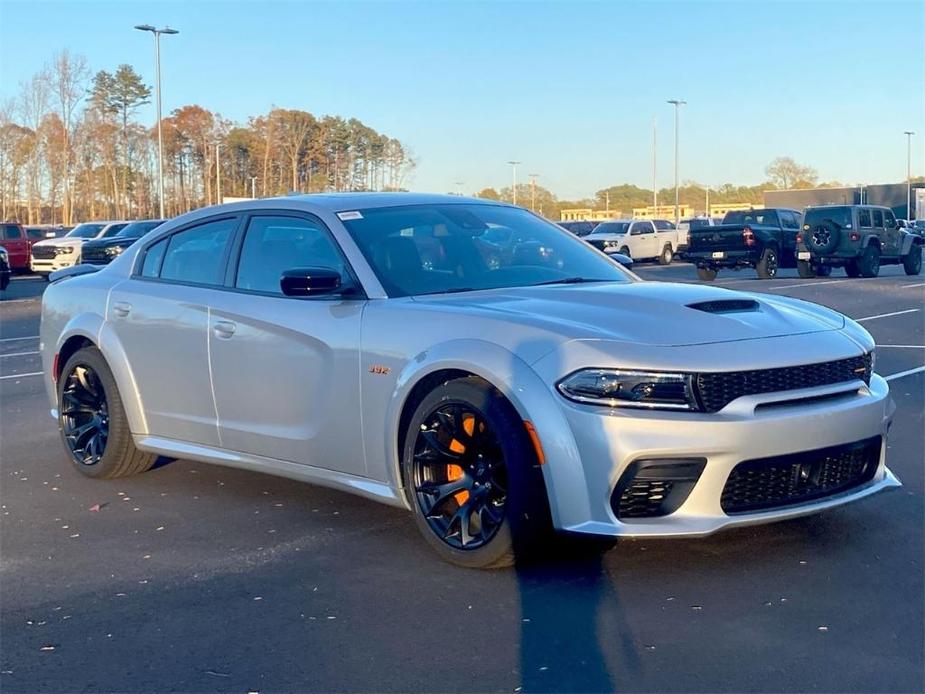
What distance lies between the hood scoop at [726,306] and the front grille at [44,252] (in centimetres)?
3147

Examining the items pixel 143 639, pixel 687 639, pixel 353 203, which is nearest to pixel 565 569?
pixel 687 639

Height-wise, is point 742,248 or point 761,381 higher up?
point 742,248

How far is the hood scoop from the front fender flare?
839 millimetres

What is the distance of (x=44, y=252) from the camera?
1319 inches

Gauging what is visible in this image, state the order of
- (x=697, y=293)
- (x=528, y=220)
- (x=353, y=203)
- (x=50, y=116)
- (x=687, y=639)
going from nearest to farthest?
1. (x=687, y=639)
2. (x=697, y=293)
3. (x=353, y=203)
4. (x=528, y=220)
5. (x=50, y=116)

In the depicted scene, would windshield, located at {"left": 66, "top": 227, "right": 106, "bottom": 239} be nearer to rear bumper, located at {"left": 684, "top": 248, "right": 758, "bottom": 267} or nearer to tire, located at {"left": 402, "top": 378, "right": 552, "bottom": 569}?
rear bumper, located at {"left": 684, "top": 248, "right": 758, "bottom": 267}

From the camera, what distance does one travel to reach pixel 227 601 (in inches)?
171

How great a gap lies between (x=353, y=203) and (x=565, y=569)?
2137 millimetres

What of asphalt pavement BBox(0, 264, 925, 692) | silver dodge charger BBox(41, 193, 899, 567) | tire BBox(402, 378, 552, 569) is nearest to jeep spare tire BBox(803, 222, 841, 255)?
asphalt pavement BBox(0, 264, 925, 692)

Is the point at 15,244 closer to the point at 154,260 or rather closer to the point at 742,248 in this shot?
the point at 742,248

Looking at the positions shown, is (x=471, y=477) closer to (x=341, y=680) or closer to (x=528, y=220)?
(x=341, y=680)

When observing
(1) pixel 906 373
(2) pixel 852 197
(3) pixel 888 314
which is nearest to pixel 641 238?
(3) pixel 888 314

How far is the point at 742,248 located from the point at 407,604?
80.0 feet

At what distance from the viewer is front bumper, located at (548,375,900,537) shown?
13.5 feet
